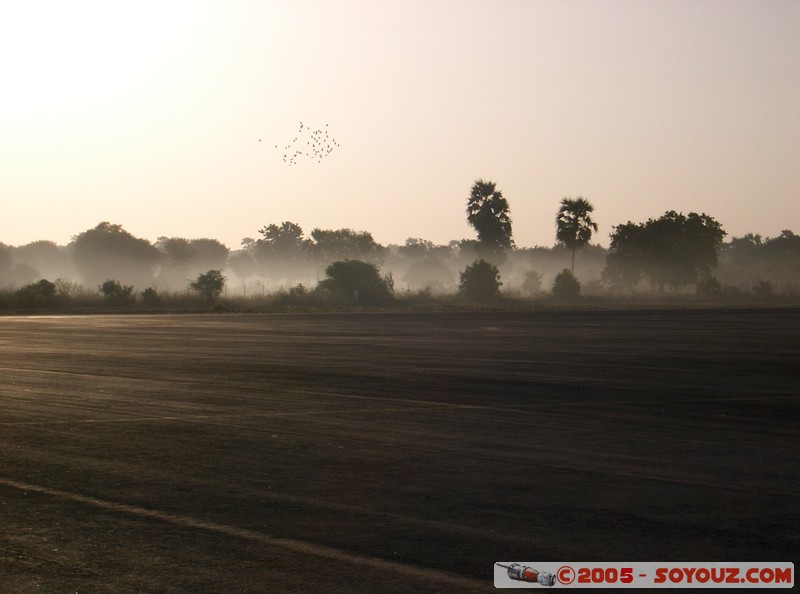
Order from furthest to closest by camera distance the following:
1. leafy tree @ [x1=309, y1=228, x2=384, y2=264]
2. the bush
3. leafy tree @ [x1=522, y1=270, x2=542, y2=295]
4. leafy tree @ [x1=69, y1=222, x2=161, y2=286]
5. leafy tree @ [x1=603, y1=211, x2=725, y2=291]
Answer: leafy tree @ [x1=69, y1=222, x2=161, y2=286]
leafy tree @ [x1=309, y1=228, x2=384, y2=264]
leafy tree @ [x1=522, y1=270, x2=542, y2=295]
leafy tree @ [x1=603, y1=211, x2=725, y2=291]
the bush

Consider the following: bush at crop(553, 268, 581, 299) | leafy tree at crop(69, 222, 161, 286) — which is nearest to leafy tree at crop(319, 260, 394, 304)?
bush at crop(553, 268, 581, 299)

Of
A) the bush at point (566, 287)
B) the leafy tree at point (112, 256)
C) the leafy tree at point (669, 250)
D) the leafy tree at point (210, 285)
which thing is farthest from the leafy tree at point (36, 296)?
the leafy tree at point (112, 256)

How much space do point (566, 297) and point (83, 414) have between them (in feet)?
248

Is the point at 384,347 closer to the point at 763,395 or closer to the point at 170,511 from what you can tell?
the point at 763,395

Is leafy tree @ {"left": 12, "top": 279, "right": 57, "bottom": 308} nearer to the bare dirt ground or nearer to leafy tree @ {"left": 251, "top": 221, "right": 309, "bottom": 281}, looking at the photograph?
the bare dirt ground

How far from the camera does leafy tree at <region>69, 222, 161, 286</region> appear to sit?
170125mm

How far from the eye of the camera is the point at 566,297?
86.6 m

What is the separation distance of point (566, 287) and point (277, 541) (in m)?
82.4

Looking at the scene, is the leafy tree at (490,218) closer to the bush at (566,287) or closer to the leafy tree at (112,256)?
the bush at (566,287)

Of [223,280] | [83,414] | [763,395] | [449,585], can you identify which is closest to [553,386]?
[763,395]

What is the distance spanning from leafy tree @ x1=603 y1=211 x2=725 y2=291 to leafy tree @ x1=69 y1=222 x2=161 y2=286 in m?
96.9

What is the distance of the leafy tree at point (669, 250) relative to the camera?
309ft

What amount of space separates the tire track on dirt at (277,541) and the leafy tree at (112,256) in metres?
165

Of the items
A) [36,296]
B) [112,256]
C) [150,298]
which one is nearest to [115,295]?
[150,298]
